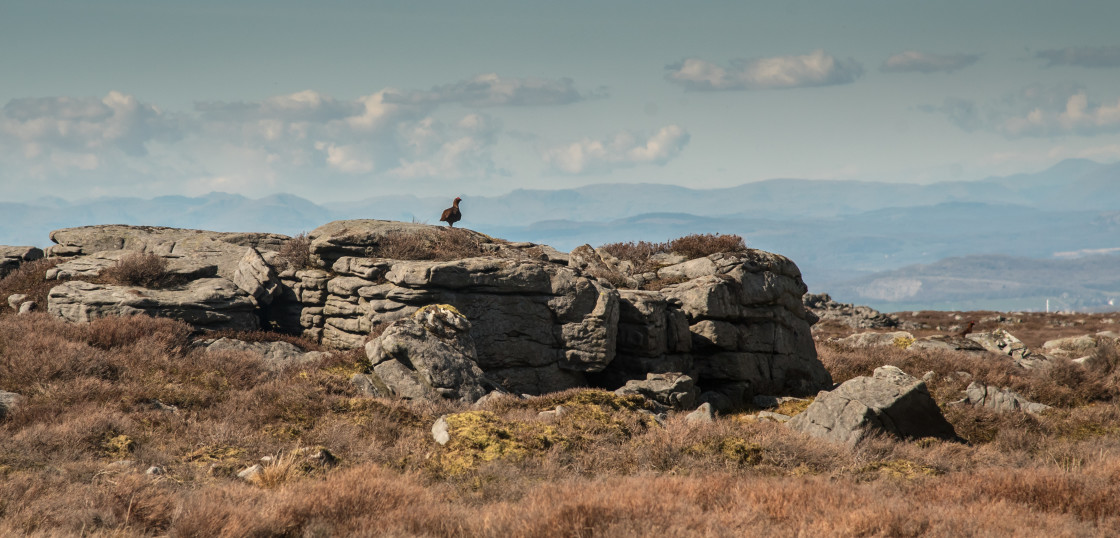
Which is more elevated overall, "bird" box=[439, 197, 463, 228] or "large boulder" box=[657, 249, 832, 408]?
"bird" box=[439, 197, 463, 228]

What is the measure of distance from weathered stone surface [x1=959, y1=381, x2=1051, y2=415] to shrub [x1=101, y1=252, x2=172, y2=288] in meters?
25.3

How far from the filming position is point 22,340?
54.9ft

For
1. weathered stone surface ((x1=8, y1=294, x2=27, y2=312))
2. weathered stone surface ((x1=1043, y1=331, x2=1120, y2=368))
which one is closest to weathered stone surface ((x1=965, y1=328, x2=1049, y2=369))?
weathered stone surface ((x1=1043, y1=331, x2=1120, y2=368))

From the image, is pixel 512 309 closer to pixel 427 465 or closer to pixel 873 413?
pixel 427 465

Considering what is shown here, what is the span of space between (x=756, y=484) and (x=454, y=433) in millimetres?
5542

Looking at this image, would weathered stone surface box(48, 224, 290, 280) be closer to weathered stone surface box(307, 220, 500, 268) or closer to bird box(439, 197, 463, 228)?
weathered stone surface box(307, 220, 500, 268)

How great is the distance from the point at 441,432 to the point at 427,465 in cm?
158

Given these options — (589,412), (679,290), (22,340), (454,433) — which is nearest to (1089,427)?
(679,290)

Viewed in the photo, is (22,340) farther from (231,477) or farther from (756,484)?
(756,484)

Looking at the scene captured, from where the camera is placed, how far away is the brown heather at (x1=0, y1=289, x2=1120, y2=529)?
7.99m

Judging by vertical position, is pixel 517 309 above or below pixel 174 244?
below

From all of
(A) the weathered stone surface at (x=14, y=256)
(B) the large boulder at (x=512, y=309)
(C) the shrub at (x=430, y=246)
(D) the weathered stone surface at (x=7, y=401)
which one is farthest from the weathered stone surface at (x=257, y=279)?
(D) the weathered stone surface at (x=7, y=401)

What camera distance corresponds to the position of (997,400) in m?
20.3

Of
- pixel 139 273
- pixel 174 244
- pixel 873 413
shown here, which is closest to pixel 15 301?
pixel 139 273
